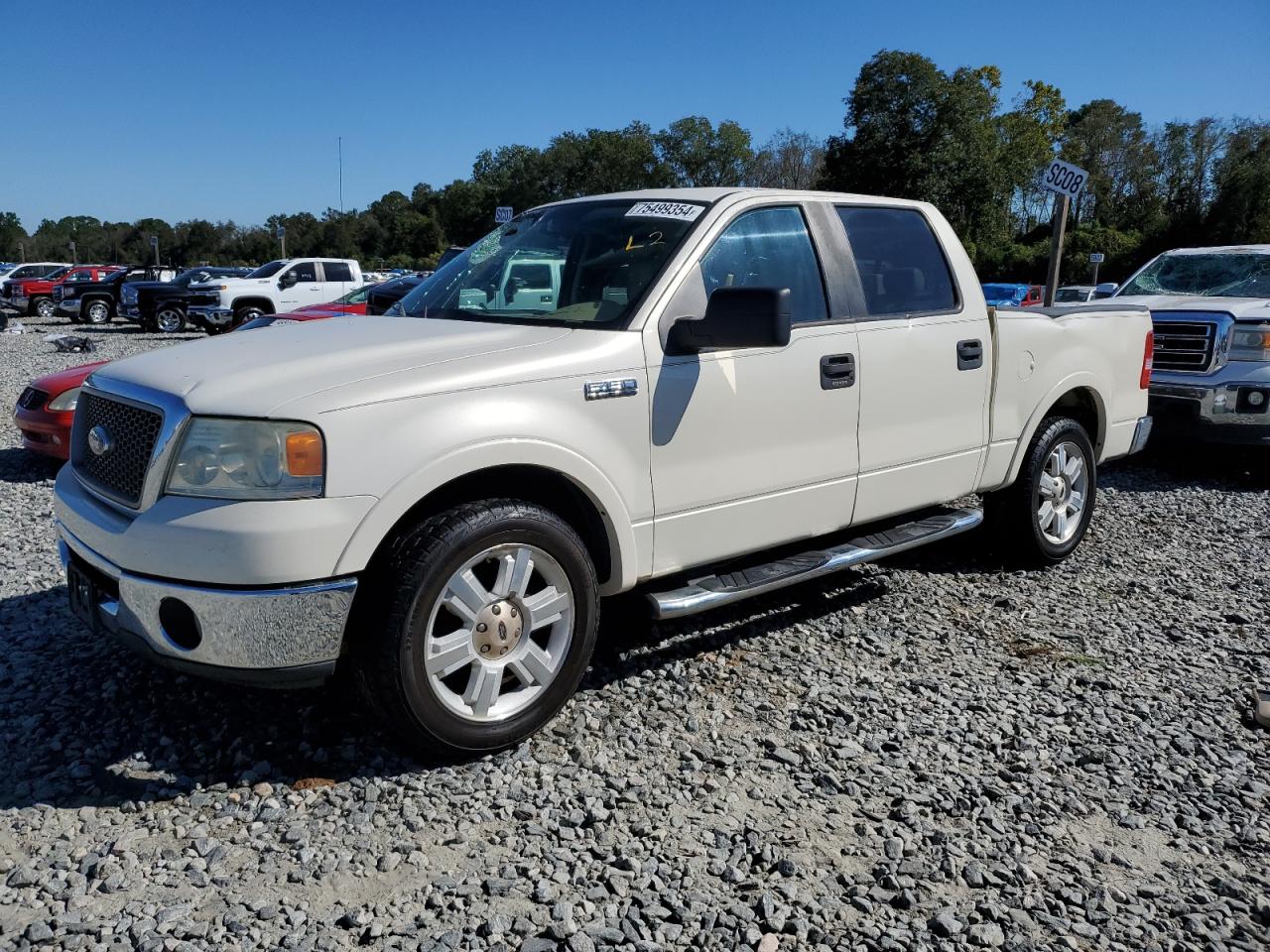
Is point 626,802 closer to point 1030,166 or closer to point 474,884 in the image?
point 474,884

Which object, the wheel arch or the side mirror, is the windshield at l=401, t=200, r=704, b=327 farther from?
the wheel arch

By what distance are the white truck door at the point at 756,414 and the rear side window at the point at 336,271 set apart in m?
21.4

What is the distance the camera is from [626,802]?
316 centimetres

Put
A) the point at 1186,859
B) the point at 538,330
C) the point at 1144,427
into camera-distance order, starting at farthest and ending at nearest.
Result: 1. the point at 1144,427
2. the point at 538,330
3. the point at 1186,859

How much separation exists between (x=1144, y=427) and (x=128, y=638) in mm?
5651

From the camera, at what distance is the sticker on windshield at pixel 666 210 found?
399 cm

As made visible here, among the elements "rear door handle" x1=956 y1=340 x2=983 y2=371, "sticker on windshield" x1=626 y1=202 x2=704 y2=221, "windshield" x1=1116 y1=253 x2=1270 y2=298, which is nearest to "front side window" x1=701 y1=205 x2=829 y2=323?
"sticker on windshield" x1=626 y1=202 x2=704 y2=221

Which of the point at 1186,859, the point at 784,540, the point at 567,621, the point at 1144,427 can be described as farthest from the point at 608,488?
the point at 1144,427

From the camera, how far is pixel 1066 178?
9742 mm

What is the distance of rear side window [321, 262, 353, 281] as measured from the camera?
23.8 meters

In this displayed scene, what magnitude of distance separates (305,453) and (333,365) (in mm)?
421

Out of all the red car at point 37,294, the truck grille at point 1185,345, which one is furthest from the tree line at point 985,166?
the truck grille at point 1185,345

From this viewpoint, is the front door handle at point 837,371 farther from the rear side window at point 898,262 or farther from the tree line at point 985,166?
the tree line at point 985,166

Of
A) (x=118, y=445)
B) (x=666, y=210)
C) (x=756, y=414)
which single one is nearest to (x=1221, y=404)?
(x=756, y=414)
